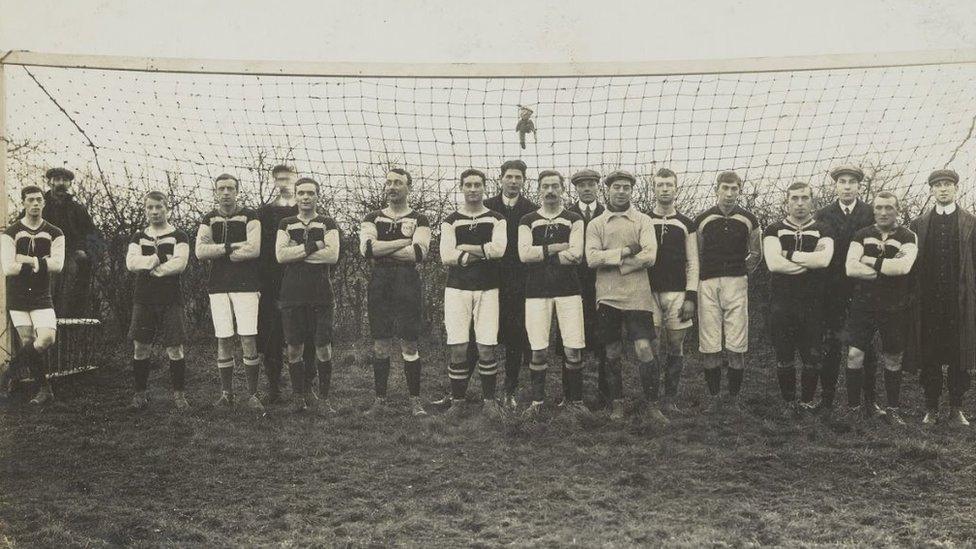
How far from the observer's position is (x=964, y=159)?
645 cm

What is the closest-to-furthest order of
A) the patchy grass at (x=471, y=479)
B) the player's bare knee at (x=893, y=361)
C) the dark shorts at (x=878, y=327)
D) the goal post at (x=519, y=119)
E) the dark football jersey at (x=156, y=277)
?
the patchy grass at (x=471, y=479)
the dark shorts at (x=878, y=327)
the player's bare knee at (x=893, y=361)
the dark football jersey at (x=156, y=277)
the goal post at (x=519, y=119)

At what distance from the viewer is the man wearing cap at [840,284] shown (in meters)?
5.64

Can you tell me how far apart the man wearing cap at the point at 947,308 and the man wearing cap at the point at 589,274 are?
92.0 inches

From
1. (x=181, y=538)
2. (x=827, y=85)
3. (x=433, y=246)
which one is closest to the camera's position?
(x=181, y=538)

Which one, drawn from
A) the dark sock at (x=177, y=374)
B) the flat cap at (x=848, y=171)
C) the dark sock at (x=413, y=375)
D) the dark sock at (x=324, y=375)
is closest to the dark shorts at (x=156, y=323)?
the dark sock at (x=177, y=374)

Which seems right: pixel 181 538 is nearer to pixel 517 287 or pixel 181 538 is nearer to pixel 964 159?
pixel 517 287

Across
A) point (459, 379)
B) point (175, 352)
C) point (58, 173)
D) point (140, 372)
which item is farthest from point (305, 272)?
point (58, 173)

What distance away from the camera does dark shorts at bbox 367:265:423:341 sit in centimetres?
565

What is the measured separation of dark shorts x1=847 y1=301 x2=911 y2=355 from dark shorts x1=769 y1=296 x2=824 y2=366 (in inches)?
9.1

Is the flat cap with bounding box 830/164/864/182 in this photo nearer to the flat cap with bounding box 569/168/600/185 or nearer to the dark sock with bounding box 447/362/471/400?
the flat cap with bounding box 569/168/600/185

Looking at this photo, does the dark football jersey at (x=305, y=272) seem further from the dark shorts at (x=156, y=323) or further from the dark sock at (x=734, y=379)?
the dark sock at (x=734, y=379)

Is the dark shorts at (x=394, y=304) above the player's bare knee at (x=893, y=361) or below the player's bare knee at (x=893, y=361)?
above

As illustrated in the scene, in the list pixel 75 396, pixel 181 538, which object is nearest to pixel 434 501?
pixel 181 538

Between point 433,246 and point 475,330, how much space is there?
2421 mm
